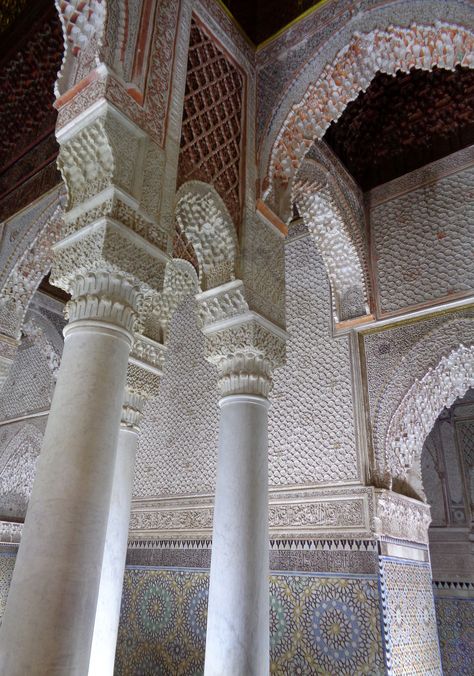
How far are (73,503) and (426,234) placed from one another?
409cm

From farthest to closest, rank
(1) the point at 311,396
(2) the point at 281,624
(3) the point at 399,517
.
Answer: (1) the point at 311,396 < (3) the point at 399,517 < (2) the point at 281,624

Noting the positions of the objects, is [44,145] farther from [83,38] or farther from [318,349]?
[318,349]

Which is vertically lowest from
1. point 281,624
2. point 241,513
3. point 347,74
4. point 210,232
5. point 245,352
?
point 281,624

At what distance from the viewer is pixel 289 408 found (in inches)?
205

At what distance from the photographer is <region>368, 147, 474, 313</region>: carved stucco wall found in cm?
477

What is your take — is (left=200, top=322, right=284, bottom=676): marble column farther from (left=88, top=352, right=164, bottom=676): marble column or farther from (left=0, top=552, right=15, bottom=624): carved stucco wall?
(left=0, top=552, right=15, bottom=624): carved stucco wall

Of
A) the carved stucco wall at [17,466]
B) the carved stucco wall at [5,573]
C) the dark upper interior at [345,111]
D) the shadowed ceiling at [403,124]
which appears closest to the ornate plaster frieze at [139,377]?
the dark upper interior at [345,111]

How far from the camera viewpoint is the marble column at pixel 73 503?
73.2 inches

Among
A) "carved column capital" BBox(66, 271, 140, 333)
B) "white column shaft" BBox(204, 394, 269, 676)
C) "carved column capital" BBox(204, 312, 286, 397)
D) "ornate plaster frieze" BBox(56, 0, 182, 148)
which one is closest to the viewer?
"carved column capital" BBox(66, 271, 140, 333)

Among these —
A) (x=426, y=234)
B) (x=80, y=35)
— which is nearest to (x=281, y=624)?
(x=426, y=234)

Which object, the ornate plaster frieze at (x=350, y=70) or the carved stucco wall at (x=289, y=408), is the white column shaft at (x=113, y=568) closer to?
the carved stucco wall at (x=289, y=408)

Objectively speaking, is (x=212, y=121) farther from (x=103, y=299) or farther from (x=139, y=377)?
(x=139, y=377)

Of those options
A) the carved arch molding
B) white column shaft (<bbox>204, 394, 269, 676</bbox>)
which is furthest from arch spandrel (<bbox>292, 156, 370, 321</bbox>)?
white column shaft (<bbox>204, 394, 269, 676</bbox>)

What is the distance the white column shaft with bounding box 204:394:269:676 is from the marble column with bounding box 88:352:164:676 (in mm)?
997
